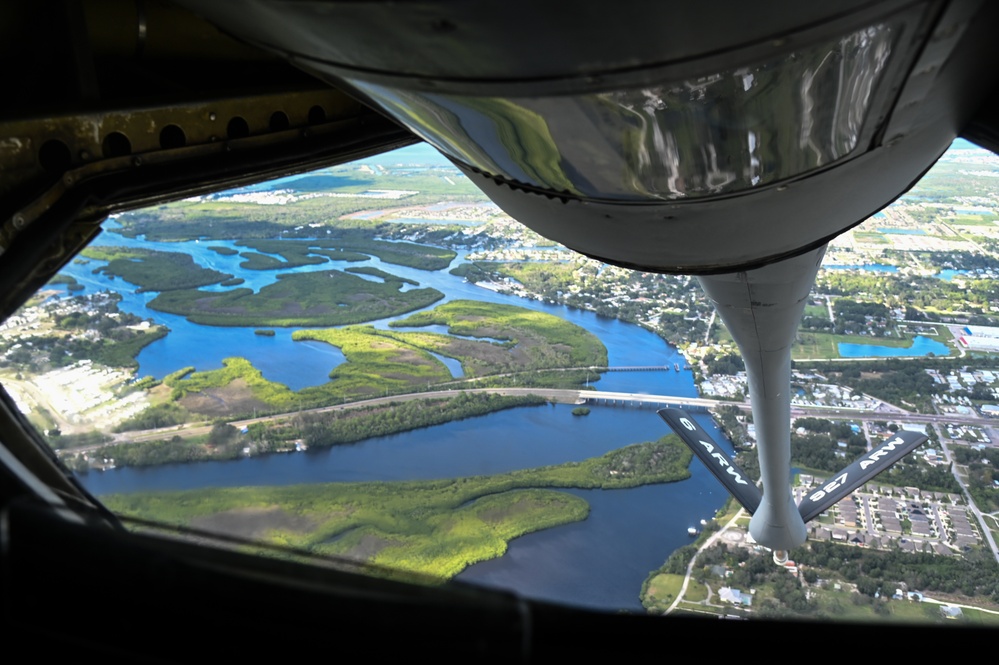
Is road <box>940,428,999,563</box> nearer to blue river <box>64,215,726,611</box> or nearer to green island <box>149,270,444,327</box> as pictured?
blue river <box>64,215,726,611</box>

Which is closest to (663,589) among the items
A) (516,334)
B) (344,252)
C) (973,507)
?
(973,507)

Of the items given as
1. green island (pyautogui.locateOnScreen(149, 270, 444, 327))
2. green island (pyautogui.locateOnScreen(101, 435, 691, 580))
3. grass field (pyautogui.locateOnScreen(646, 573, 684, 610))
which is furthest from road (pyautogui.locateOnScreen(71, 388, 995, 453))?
grass field (pyautogui.locateOnScreen(646, 573, 684, 610))

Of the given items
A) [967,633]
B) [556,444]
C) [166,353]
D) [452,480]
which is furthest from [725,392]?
[967,633]

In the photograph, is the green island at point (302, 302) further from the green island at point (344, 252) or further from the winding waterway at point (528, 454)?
the green island at point (344, 252)

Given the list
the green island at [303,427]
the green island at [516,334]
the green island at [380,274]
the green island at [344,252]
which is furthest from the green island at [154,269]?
the green island at [303,427]

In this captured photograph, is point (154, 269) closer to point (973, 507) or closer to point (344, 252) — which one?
point (344, 252)

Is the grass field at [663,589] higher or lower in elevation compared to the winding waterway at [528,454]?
lower

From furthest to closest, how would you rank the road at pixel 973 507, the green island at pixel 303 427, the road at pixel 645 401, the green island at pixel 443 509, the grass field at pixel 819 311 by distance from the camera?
the grass field at pixel 819 311 → the road at pixel 645 401 → the road at pixel 973 507 → the green island at pixel 443 509 → the green island at pixel 303 427
